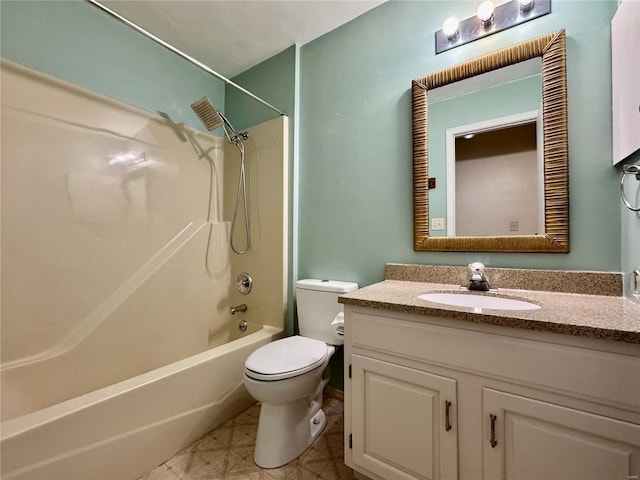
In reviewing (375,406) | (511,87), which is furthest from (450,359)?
(511,87)

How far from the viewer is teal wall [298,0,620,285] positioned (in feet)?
3.60

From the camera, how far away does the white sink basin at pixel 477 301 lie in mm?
1086

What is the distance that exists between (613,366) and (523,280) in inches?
21.6

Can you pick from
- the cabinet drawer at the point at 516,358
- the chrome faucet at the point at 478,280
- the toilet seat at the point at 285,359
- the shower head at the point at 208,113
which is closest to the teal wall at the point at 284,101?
the shower head at the point at 208,113

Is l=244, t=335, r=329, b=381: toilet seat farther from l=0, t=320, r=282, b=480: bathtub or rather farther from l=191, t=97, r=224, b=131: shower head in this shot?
l=191, t=97, r=224, b=131: shower head

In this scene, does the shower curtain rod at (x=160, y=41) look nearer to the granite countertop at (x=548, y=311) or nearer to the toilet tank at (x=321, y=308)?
the toilet tank at (x=321, y=308)

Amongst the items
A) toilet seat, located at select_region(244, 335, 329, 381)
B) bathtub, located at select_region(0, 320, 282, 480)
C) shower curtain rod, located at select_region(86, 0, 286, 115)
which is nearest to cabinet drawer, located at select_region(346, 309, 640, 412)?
toilet seat, located at select_region(244, 335, 329, 381)

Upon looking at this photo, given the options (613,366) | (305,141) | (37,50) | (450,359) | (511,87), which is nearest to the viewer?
(613,366)

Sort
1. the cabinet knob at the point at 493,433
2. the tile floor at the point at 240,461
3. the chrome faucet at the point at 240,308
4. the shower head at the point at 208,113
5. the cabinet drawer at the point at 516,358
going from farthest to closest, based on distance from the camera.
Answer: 1. the chrome faucet at the point at 240,308
2. the shower head at the point at 208,113
3. the tile floor at the point at 240,461
4. the cabinet knob at the point at 493,433
5. the cabinet drawer at the point at 516,358

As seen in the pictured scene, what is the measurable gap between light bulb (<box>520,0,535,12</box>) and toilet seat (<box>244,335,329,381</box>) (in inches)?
73.7

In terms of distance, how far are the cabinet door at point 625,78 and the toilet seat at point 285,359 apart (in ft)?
4.74

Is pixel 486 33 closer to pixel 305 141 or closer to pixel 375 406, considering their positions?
pixel 305 141

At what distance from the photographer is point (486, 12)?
1.27 meters

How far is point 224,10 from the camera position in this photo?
1.65 m
